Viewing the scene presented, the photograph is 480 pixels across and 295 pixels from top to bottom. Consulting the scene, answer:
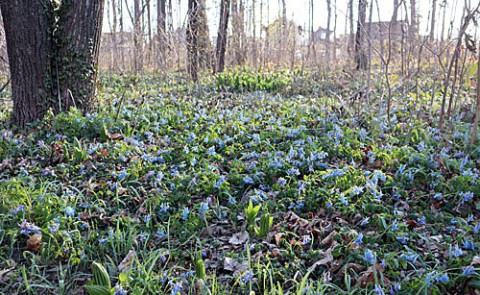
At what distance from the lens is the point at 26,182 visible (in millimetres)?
3189

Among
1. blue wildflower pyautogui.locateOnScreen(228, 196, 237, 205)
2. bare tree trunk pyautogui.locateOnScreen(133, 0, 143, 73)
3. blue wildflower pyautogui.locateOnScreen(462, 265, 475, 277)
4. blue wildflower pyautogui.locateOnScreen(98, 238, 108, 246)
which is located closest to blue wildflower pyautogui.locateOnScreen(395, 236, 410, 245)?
blue wildflower pyautogui.locateOnScreen(462, 265, 475, 277)

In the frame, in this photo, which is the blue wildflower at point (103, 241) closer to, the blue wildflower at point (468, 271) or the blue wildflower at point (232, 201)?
the blue wildflower at point (232, 201)

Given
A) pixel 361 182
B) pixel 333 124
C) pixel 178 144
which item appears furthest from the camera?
pixel 333 124

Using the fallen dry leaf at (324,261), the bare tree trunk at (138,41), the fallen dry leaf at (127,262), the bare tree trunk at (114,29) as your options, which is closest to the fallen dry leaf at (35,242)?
the fallen dry leaf at (127,262)

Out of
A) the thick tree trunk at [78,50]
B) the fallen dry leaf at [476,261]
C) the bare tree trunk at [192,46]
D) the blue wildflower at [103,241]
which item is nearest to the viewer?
the fallen dry leaf at [476,261]

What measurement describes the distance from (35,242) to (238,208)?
1296 mm

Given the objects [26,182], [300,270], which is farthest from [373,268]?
[26,182]

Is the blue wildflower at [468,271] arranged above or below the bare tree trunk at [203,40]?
below

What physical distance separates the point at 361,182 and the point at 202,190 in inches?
45.8

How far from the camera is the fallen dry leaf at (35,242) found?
100 inches

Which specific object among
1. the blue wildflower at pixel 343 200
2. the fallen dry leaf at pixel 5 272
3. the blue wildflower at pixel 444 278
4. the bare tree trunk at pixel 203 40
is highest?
the bare tree trunk at pixel 203 40

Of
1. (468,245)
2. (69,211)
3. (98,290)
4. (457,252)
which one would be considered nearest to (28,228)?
(69,211)

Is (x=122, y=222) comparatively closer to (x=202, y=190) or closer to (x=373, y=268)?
(x=202, y=190)

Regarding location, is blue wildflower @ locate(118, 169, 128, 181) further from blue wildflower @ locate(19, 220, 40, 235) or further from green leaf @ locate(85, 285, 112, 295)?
green leaf @ locate(85, 285, 112, 295)
